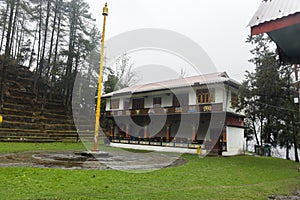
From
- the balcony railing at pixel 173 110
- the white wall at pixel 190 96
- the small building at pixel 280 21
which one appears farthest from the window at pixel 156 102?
the small building at pixel 280 21

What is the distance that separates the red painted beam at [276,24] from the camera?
306cm

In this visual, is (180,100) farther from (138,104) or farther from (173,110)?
(138,104)

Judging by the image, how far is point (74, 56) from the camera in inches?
1266

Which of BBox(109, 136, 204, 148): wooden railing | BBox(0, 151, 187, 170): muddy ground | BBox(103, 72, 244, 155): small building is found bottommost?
BBox(0, 151, 187, 170): muddy ground

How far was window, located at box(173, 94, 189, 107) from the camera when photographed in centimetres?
2192

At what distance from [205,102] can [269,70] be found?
5.66m

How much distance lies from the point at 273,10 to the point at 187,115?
58.6ft

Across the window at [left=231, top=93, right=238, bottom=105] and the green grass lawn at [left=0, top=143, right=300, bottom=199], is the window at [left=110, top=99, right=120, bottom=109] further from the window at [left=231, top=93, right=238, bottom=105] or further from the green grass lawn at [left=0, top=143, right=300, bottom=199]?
the green grass lawn at [left=0, top=143, right=300, bottom=199]

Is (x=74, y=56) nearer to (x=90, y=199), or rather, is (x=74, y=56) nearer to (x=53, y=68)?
(x=53, y=68)

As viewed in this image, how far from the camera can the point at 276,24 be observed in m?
3.23

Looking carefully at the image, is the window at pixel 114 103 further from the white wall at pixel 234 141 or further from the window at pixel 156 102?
the white wall at pixel 234 141

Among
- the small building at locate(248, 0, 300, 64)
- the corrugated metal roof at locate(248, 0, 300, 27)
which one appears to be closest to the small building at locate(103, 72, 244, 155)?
the small building at locate(248, 0, 300, 64)

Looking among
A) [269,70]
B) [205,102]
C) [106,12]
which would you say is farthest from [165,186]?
[205,102]

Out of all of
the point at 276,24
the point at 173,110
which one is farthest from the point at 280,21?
the point at 173,110
